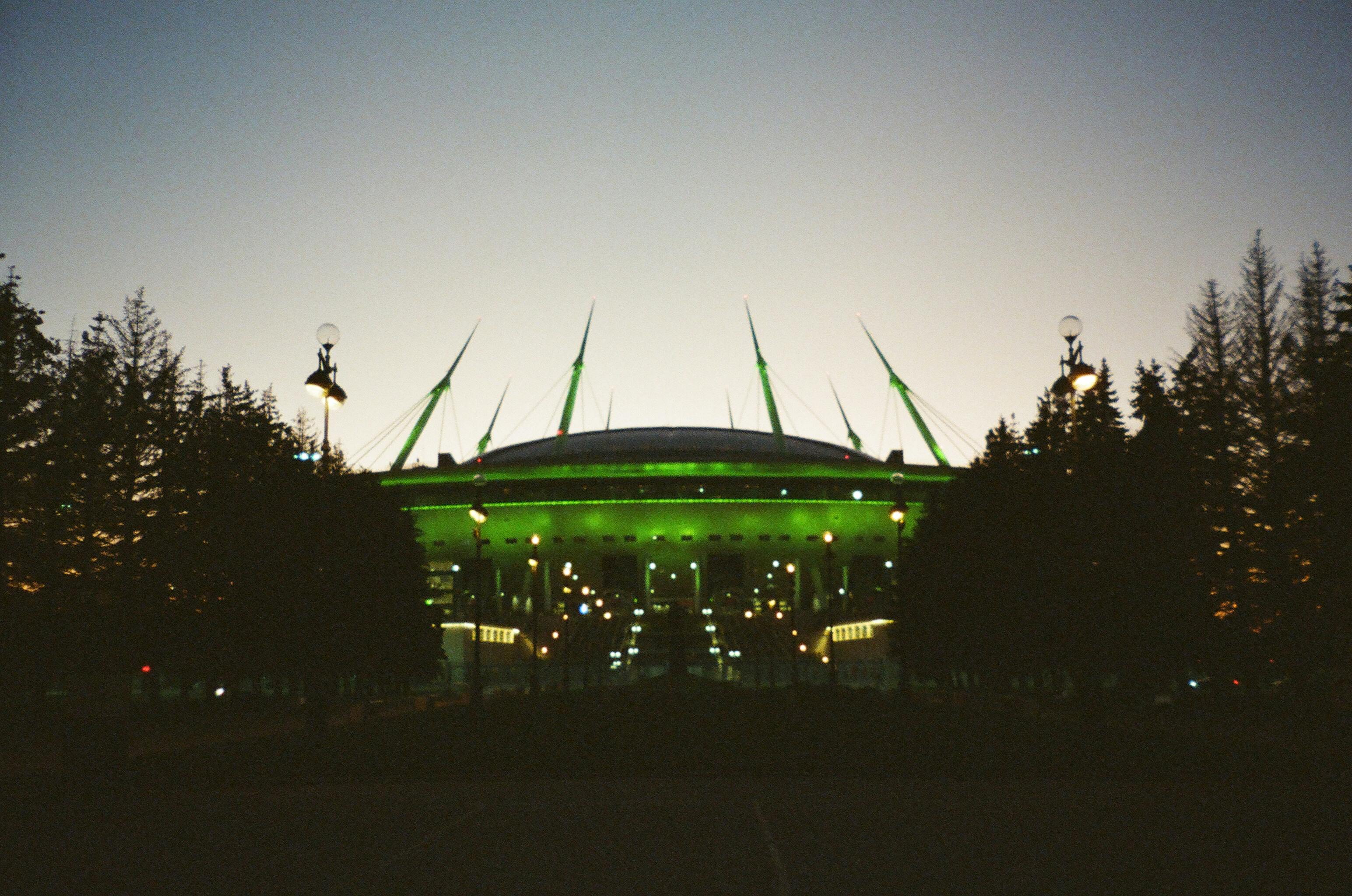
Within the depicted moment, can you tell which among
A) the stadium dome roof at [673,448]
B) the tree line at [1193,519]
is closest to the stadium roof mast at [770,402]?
the stadium dome roof at [673,448]

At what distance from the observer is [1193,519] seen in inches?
1293

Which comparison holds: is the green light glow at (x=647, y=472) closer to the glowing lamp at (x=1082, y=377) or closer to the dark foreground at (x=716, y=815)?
the dark foreground at (x=716, y=815)

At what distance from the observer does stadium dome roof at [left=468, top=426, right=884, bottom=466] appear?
111 metres

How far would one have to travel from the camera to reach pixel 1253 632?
32188mm

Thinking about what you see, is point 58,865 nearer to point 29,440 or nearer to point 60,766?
point 60,766

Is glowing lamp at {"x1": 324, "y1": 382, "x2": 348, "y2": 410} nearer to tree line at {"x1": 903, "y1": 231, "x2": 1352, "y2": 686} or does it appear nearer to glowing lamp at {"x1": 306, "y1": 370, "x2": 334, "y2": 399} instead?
glowing lamp at {"x1": 306, "y1": 370, "x2": 334, "y2": 399}

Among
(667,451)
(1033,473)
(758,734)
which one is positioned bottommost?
(758,734)

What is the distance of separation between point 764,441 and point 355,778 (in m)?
110

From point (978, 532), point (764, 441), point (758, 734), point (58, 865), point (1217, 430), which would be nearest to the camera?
point (58, 865)

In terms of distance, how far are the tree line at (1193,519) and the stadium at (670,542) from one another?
54893 millimetres

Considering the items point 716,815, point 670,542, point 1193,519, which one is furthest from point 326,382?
point 670,542

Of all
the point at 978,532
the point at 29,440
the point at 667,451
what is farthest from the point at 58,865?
the point at 667,451

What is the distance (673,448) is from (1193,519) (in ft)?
276

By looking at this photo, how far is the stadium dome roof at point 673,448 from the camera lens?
111 m
